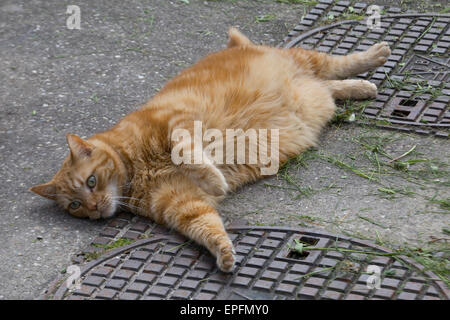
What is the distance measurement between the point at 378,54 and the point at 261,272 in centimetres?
256

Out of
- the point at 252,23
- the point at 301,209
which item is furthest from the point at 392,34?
the point at 301,209

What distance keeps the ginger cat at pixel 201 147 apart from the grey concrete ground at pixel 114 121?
0.60 feet

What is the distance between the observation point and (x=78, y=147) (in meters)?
5.11

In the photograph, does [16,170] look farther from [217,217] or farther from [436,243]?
[436,243]

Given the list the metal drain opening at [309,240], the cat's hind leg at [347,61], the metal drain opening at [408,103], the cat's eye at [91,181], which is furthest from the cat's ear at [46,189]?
the metal drain opening at [408,103]

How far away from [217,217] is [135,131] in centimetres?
92

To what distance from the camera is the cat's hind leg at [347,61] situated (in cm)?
620

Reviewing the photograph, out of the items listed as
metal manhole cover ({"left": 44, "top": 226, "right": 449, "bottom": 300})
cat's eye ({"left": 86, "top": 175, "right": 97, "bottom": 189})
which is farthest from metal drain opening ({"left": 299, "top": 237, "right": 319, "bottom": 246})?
cat's eye ({"left": 86, "top": 175, "right": 97, "bottom": 189})

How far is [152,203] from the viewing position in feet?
16.7

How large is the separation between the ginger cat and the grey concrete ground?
0.60 feet

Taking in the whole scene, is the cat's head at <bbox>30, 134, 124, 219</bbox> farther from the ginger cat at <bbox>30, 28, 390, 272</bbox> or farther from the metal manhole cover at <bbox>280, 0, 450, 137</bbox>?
the metal manhole cover at <bbox>280, 0, 450, 137</bbox>

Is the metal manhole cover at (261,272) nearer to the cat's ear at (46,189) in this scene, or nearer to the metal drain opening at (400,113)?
the cat's ear at (46,189)

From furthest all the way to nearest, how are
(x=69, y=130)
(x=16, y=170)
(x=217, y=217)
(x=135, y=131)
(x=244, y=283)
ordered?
(x=69, y=130), (x=16, y=170), (x=135, y=131), (x=217, y=217), (x=244, y=283)

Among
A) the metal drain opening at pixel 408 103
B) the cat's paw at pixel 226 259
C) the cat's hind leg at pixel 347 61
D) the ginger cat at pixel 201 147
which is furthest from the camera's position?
the cat's hind leg at pixel 347 61
